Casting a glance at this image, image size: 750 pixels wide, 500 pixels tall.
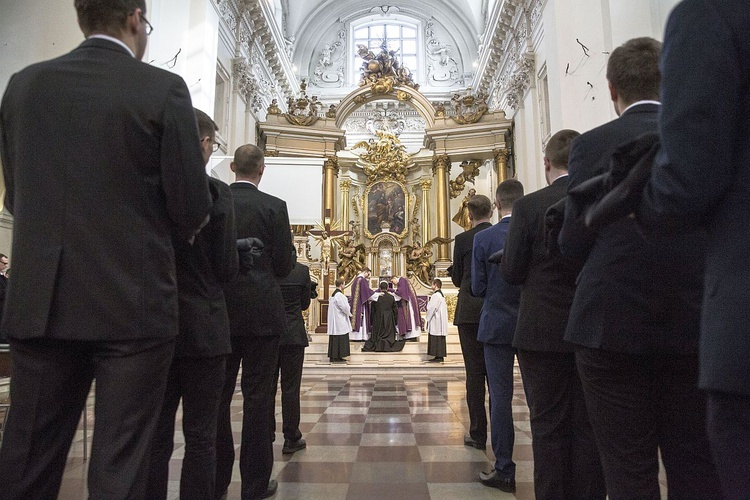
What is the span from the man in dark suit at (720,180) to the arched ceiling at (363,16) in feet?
72.5

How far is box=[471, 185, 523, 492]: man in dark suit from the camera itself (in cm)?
280

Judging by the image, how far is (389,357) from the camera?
1106cm

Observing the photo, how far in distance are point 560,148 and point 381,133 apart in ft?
56.5

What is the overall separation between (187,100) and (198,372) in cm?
100

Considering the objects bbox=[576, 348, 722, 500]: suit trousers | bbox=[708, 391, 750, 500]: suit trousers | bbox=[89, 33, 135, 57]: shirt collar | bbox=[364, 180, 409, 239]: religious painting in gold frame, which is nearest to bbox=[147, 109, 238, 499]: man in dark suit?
bbox=[89, 33, 135, 57]: shirt collar

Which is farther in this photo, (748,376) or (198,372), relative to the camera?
(198,372)

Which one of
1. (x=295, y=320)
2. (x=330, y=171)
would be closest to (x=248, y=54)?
(x=330, y=171)

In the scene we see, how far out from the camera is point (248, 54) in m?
15.5

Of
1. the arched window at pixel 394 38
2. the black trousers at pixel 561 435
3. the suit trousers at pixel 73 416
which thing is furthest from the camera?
the arched window at pixel 394 38

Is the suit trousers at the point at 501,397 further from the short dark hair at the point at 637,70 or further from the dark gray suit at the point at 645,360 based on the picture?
the short dark hair at the point at 637,70

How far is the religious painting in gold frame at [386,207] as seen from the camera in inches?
771

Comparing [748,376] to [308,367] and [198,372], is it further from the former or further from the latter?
[308,367]

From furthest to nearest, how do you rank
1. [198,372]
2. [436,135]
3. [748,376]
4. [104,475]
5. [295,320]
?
[436,135], [295,320], [198,372], [104,475], [748,376]

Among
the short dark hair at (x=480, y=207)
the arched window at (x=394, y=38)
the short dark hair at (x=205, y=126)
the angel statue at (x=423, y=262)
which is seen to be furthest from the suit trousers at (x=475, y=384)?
the arched window at (x=394, y=38)
